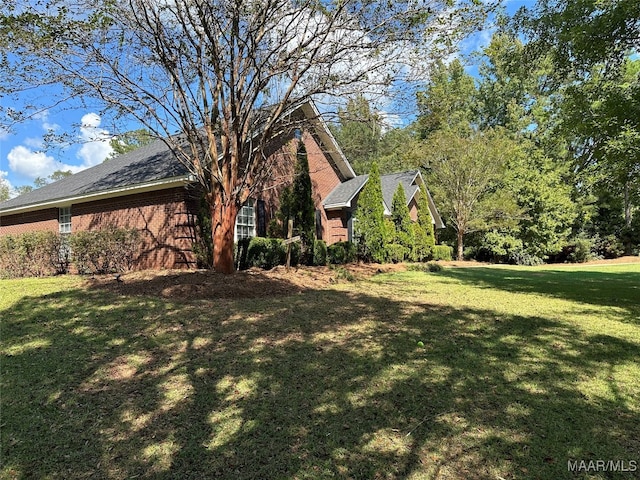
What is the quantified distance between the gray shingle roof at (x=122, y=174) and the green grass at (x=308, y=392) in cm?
671

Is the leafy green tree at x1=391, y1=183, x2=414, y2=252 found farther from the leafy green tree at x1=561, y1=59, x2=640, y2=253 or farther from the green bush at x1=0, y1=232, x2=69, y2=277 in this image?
the green bush at x1=0, y1=232, x2=69, y2=277

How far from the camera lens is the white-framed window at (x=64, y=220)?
15094mm

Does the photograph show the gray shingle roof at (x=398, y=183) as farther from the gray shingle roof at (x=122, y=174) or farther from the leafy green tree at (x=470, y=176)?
the gray shingle roof at (x=122, y=174)

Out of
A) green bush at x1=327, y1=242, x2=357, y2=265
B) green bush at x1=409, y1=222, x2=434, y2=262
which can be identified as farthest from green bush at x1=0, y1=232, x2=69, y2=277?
green bush at x1=409, y1=222, x2=434, y2=262

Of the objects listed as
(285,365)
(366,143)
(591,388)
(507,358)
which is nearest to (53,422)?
(285,365)

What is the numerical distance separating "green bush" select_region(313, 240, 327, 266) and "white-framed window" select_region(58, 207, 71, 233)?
9.94 meters

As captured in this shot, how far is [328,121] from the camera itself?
974 cm

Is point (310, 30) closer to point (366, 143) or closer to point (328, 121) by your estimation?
point (328, 121)

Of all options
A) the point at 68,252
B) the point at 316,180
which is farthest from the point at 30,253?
the point at 316,180

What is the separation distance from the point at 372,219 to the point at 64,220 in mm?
12988

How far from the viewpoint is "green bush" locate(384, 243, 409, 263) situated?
17031mm

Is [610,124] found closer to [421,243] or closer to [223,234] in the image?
[223,234]

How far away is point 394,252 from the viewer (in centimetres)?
1728

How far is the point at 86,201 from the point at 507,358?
1496 cm
